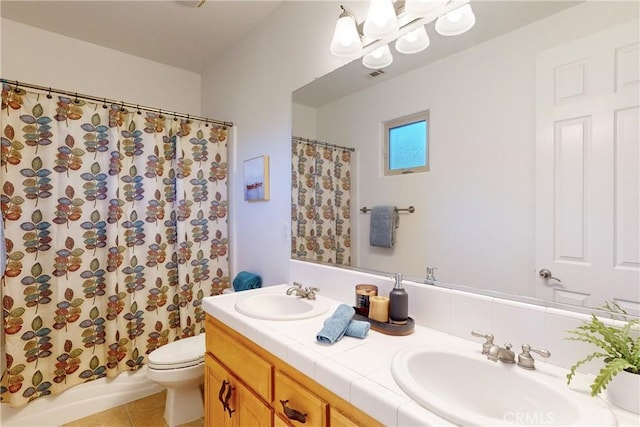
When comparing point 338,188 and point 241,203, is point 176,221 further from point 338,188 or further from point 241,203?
point 338,188

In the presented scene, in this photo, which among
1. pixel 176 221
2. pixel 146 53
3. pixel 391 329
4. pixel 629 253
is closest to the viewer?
pixel 629 253

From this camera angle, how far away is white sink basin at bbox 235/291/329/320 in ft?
4.38

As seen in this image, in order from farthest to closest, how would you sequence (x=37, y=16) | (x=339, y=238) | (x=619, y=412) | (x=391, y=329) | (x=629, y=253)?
(x=37, y=16) → (x=339, y=238) → (x=391, y=329) → (x=629, y=253) → (x=619, y=412)

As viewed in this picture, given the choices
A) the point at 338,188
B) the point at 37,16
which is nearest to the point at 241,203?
the point at 338,188

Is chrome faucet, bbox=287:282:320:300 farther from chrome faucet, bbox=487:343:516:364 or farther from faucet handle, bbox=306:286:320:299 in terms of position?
chrome faucet, bbox=487:343:516:364

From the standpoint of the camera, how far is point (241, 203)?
2268 millimetres

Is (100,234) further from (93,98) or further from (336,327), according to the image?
(336,327)

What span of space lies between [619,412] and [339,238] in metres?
1.09

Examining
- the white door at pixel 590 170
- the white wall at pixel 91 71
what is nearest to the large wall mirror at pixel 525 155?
the white door at pixel 590 170

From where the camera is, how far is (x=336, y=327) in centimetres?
100

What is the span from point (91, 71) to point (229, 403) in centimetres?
251

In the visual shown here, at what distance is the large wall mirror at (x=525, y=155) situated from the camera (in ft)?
2.54

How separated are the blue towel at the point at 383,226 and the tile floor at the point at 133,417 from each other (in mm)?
1563

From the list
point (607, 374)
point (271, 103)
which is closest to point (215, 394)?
point (607, 374)
